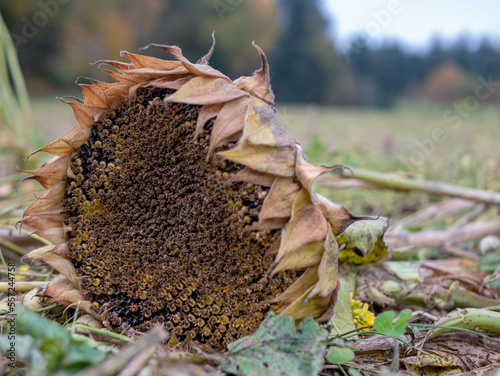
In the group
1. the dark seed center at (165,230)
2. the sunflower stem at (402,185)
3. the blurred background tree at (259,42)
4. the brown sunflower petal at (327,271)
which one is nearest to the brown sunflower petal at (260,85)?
the dark seed center at (165,230)

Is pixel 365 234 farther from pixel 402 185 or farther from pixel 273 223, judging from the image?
pixel 402 185

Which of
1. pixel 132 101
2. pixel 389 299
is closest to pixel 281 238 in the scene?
pixel 132 101

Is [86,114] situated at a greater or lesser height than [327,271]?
greater

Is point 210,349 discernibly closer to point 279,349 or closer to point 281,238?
point 279,349

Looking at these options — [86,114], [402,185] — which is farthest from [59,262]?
[402,185]

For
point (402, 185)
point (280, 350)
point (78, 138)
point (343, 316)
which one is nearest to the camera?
point (280, 350)

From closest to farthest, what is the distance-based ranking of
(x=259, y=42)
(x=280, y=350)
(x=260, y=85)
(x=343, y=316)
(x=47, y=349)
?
(x=47, y=349) < (x=280, y=350) < (x=260, y=85) < (x=343, y=316) < (x=259, y=42)

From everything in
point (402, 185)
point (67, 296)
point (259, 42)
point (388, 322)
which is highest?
point (259, 42)
